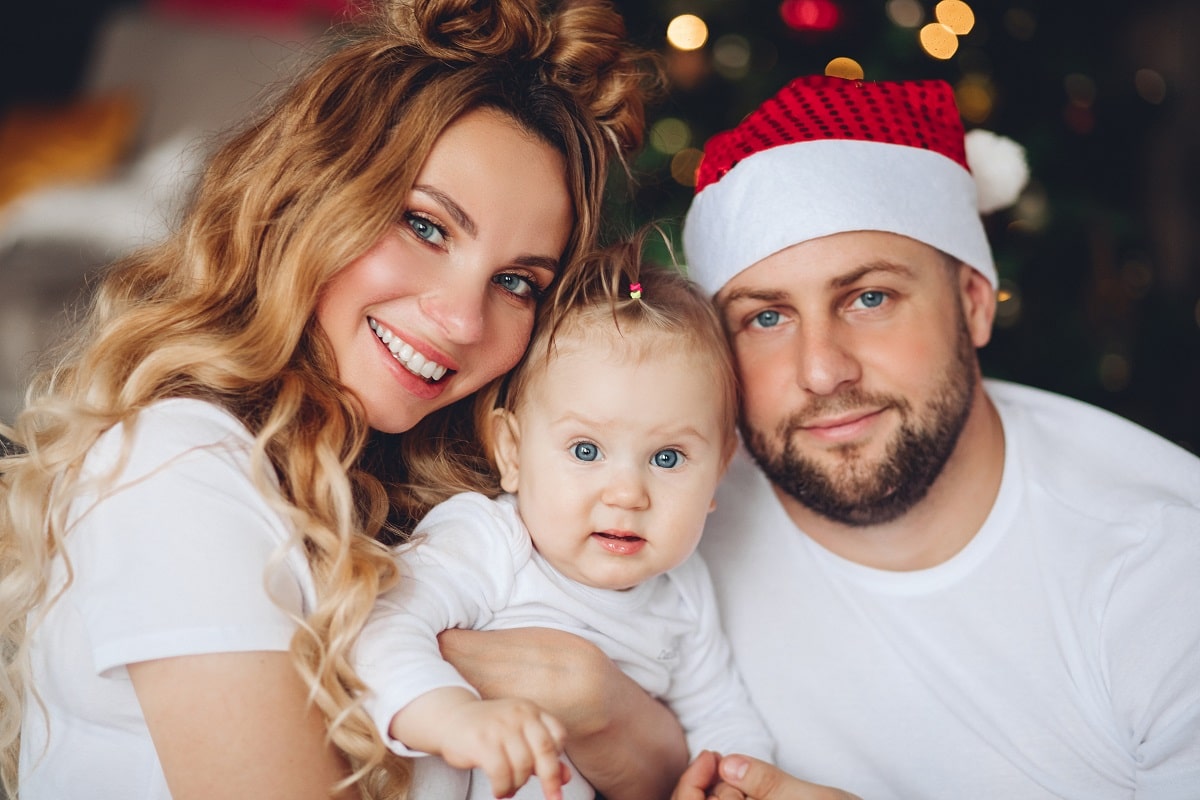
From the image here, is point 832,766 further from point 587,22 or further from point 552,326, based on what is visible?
point 587,22

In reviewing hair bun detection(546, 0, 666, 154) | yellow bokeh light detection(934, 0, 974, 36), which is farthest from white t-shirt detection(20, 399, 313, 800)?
yellow bokeh light detection(934, 0, 974, 36)

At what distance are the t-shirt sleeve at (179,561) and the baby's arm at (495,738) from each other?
0.21m

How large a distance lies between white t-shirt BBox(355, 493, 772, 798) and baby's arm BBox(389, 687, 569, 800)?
0.13ft

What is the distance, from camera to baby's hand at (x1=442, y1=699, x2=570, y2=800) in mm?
1168

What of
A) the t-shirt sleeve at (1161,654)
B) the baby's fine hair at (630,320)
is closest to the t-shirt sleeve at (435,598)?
the baby's fine hair at (630,320)

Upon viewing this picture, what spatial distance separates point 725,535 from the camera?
6.90 ft

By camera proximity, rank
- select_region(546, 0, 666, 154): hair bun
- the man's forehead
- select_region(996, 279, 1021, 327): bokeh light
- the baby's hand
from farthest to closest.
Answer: select_region(996, 279, 1021, 327): bokeh light, the man's forehead, select_region(546, 0, 666, 154): hair bun, the baby's hand

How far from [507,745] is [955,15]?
249 centimetres

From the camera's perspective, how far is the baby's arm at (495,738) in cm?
117

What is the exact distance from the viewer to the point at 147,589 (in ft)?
3.96

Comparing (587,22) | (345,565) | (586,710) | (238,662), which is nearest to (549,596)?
(586,710)

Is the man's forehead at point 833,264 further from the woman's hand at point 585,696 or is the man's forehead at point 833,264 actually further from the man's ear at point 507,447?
the woman's hand at point 585,696

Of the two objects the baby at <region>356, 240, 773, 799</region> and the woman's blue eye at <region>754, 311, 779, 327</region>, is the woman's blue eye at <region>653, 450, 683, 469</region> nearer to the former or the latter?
the baby at <region>356, 240, 773, 799</region>

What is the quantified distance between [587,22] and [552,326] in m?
0.54
